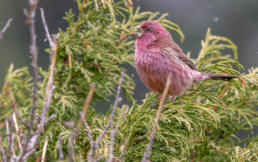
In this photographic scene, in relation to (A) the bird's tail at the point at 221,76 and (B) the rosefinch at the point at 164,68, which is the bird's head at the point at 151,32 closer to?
(B) the rosefinch at the point at 164,68

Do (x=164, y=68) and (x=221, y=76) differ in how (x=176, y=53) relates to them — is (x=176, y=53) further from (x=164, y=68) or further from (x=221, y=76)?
(x=221, y=76)

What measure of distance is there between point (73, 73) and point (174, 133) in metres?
1.22

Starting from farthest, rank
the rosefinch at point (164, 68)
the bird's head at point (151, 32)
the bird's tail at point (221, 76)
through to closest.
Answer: the bird's head at point (151, 32) < the rosefinch at point (164, 68) < the bird's tail at point (221, 76)

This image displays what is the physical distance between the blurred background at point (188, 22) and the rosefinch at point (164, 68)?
17.9 ft

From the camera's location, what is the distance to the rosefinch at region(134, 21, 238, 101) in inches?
111

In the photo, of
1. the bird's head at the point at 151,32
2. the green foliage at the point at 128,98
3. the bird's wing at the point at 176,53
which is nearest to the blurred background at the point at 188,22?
the bird's head at the point at 151,32

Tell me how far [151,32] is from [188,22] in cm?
716

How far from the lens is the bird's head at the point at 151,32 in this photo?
3.18 m

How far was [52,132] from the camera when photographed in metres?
2.51

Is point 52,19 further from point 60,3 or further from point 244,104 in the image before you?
point 244,104

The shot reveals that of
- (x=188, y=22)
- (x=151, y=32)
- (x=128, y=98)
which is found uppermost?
(x=188, y=22)

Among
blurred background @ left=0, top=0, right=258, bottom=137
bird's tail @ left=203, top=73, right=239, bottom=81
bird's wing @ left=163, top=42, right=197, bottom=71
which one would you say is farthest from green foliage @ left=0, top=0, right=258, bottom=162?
blurred background @ left=0, top=0, right=258, bottom=137

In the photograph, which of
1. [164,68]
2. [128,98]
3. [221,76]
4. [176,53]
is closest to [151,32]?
[176,53]

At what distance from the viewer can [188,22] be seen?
998cm
